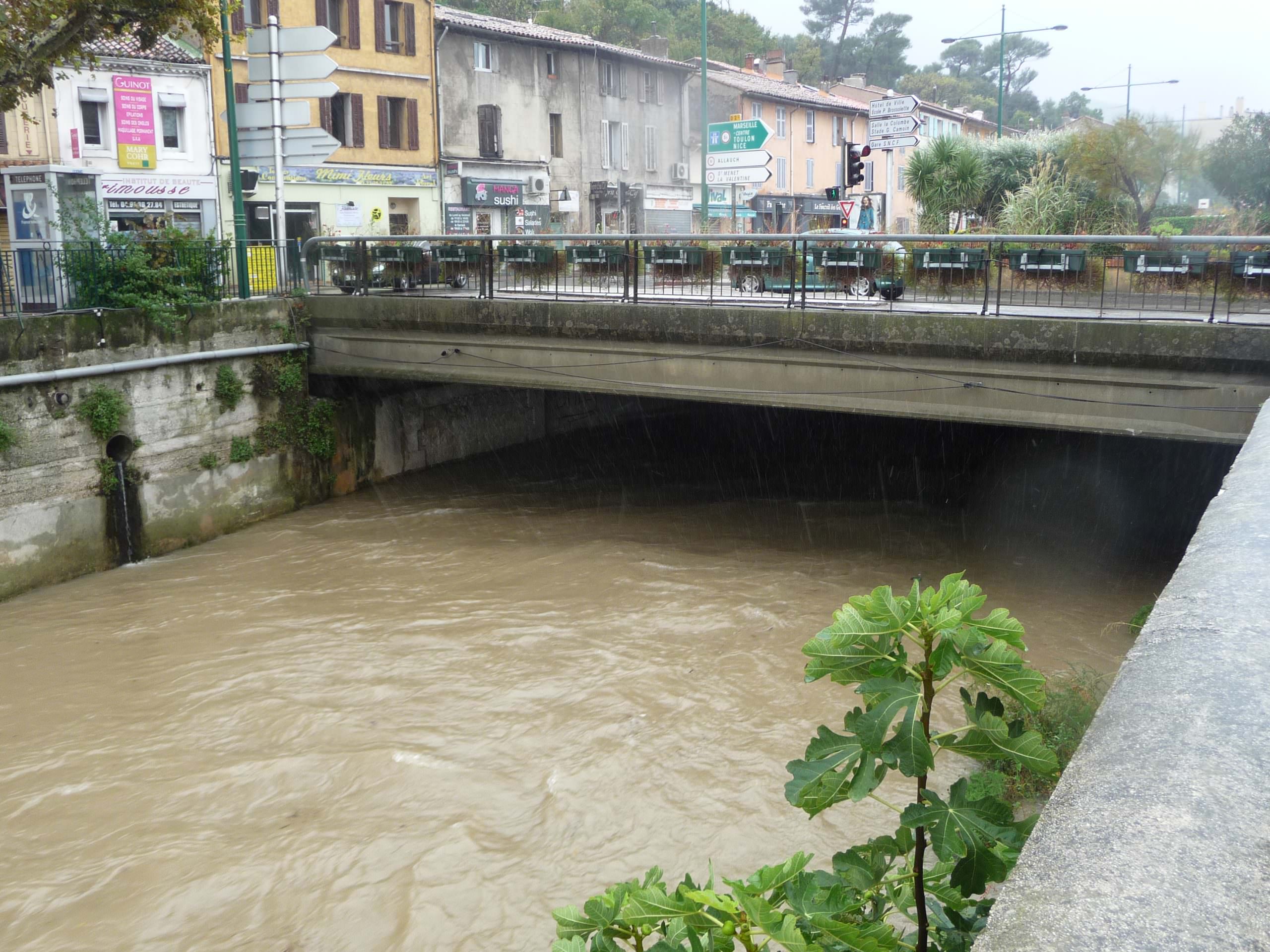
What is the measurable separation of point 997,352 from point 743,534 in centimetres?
470

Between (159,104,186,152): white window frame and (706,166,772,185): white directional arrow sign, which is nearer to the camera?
(706,166,772,185): white directional arrow sign

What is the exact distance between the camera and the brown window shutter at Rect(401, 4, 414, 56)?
33.0 m

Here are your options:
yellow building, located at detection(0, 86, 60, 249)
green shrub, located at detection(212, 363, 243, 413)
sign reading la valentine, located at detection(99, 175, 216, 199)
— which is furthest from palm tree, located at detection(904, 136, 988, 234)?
yellow building, located at detection(0, 86, 60, 249)

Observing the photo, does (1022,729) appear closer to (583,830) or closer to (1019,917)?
(1019,917)

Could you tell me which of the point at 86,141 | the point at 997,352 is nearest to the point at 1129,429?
the point at 997,352

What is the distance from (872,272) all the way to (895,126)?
2.67m

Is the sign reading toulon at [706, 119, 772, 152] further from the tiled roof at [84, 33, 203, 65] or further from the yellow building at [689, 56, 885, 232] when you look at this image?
the yellow building at [689, 56, 885, 232]

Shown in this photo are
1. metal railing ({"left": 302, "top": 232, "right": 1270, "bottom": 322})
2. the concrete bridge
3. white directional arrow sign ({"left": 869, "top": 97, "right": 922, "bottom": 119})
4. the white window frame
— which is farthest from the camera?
the white window frame

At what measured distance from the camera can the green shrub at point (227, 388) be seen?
15344 mm

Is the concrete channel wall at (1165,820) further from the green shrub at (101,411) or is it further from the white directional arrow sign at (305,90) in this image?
the white directional arrow sign at (305,90)

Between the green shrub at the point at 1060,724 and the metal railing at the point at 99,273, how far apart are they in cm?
1173

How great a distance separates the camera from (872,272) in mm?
13203

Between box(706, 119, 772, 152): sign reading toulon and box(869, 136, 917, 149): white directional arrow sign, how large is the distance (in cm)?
268

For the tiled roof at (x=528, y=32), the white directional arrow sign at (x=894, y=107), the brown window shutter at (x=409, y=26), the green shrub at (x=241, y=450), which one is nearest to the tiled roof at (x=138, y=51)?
the brown window shutter at (x=409, y=26)
